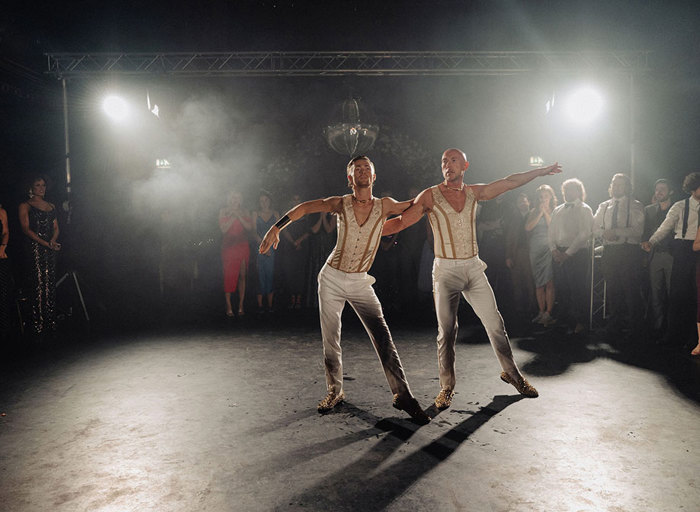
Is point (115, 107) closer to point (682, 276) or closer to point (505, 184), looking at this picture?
point (505, 184)

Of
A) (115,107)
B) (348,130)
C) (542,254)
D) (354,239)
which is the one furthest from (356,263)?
(115,107)

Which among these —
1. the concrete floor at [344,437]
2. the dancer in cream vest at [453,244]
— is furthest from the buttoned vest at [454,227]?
the concrete floor at [344,437]

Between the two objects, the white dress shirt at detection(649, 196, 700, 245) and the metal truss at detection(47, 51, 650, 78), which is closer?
the white dress shirt at detection(649, 196, 700, 245)

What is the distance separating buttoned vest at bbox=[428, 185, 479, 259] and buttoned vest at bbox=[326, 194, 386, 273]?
1.57 ft

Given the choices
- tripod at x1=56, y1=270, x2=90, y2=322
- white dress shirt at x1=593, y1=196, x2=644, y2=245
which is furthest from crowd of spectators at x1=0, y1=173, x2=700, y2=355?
tripod at x1=56, y1=270, x2=90, y2=322

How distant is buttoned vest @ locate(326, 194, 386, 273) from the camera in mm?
3617

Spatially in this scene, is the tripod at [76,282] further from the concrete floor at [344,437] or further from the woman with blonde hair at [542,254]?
the woman with blonde hair at [542,254]

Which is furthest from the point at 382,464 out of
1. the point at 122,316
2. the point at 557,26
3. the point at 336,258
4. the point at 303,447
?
the point at 557,26

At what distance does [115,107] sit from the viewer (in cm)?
939

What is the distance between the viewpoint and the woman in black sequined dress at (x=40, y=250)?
6.46 meters

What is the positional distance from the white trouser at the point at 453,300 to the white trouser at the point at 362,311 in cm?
45

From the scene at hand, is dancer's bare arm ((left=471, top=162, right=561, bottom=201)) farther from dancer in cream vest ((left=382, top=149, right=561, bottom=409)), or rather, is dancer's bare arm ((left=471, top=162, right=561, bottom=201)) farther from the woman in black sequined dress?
the woman in black sequined dress

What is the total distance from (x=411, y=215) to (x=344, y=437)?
1601mm

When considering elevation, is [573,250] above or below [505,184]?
below
